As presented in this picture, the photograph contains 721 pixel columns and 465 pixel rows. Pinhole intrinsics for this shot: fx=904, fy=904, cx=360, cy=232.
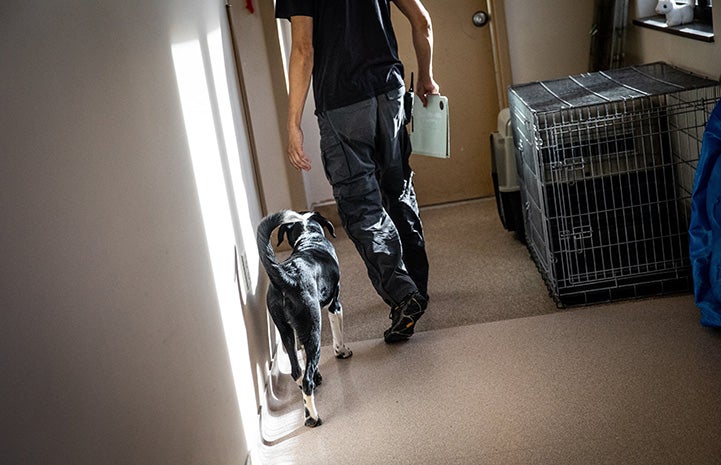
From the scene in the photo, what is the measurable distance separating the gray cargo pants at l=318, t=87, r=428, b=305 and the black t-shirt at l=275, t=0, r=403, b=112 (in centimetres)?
5

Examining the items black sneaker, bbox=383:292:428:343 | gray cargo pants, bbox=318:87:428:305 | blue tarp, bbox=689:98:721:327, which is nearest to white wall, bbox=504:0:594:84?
gray cargo pants, bbox=318:87:428:305

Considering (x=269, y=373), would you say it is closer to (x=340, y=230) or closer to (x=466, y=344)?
(x=466, y=344)

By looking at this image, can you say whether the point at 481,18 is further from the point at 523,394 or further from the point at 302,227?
the point at 523,394

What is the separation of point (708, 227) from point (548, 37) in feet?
7.28

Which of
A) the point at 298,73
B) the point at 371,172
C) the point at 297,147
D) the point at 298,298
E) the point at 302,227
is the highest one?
the point at 298,73

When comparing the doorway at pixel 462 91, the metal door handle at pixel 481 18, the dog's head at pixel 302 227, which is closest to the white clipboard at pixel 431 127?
the dog's head at pixel 302 227

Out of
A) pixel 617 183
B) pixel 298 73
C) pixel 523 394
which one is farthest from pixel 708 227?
pixel 298 73

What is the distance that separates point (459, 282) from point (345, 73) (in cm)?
116

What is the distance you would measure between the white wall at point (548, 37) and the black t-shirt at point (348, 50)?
1.81m

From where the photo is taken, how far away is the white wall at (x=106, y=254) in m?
1.20

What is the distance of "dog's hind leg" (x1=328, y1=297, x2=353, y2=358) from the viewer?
3211mm

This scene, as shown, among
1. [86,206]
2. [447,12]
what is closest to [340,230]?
[447,12]

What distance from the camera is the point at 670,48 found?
150 inches

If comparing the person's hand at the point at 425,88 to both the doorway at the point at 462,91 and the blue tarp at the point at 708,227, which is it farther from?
the doorway at the point at 462,91
